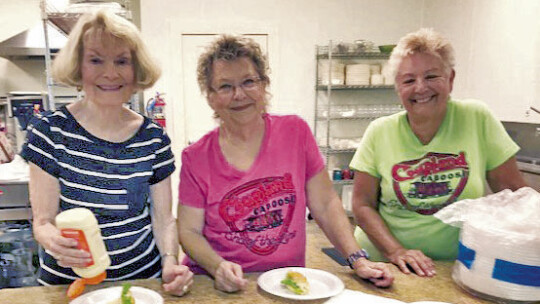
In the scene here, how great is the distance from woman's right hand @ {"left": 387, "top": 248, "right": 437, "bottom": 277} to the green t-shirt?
0.37ft

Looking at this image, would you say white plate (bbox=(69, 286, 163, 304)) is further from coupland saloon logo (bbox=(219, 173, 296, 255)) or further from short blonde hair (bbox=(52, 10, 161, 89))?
short blonde hair (bbox=(52, 10, 161, 89))

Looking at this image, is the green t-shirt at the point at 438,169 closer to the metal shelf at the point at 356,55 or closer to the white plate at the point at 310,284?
the white plate at the point at 310,284

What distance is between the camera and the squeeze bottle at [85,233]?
0.90m

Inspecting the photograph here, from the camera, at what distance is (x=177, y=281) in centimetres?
104

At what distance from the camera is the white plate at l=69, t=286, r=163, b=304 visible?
1003 mm

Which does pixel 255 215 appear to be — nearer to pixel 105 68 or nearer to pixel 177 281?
pixel 177 281

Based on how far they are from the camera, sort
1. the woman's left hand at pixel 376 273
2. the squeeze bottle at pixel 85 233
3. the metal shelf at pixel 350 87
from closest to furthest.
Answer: the squeeze bottle at pixel 85 233
the woman's left hand at pixel 376 273
the metal shelf at pixel 350 87

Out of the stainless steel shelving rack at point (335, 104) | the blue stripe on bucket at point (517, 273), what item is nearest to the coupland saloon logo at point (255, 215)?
the blue stripe on bucket at point (517, 273)

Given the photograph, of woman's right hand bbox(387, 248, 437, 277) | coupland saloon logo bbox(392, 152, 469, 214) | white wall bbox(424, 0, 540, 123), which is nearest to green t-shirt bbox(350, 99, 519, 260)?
coupland saloon logo bbox(392, 152, 469, 214)

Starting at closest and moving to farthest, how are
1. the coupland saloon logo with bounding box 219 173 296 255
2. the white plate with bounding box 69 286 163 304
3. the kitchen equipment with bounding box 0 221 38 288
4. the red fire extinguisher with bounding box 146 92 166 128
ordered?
the white plate with bounding box 69 286 163 304 → the coupland saloon logo with bounding box 219 173 296 255 → the kitchen equipment with bounding box 0 221 38 288 → the red fire extinguisher with bounding box 146 92 166 128

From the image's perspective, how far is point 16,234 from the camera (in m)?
2.64

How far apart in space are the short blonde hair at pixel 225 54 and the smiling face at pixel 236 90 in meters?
0.01

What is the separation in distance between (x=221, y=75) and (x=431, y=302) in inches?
35.2

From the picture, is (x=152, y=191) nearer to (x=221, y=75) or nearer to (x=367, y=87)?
(x=221, y=75)
